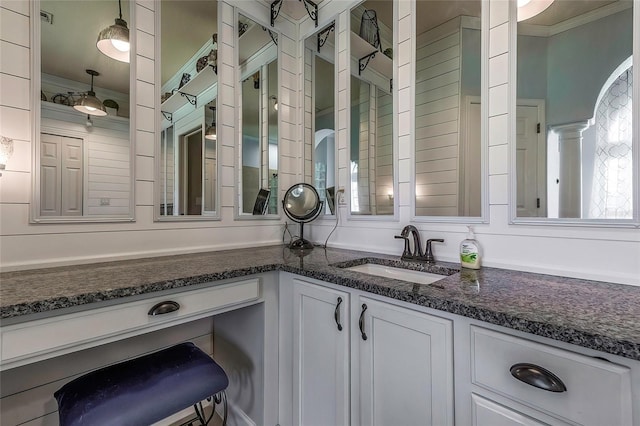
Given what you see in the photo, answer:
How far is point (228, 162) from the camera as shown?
1844mm

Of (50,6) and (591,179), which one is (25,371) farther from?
(591,179)

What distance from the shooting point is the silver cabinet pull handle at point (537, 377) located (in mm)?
642

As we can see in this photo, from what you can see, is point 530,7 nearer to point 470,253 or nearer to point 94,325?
point 470,253

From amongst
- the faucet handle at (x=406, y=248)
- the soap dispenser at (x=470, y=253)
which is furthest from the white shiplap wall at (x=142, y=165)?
the soap dispenser at (x=470, y=253)

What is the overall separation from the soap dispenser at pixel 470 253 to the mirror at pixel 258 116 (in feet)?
4.32

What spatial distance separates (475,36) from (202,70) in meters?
1.52

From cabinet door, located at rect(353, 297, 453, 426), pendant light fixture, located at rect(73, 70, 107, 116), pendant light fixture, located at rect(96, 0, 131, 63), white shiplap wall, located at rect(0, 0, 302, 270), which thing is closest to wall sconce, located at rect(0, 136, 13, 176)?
white shiplap wall, located at rect(0, 0, 302, 270)

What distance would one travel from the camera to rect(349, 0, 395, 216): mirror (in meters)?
1.71

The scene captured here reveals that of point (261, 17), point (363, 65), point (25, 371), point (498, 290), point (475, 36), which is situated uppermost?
point (261, 17)

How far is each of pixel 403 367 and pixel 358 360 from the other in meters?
0.20

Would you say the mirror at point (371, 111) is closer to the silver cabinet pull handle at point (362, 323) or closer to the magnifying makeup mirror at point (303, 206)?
the magnifying makeup mirror at point (303, 206)

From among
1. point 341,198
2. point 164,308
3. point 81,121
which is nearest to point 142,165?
point 81,121

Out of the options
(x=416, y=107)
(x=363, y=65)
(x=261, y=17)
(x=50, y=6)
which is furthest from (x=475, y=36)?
(x=50, y=6)

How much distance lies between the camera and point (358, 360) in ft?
3.52
